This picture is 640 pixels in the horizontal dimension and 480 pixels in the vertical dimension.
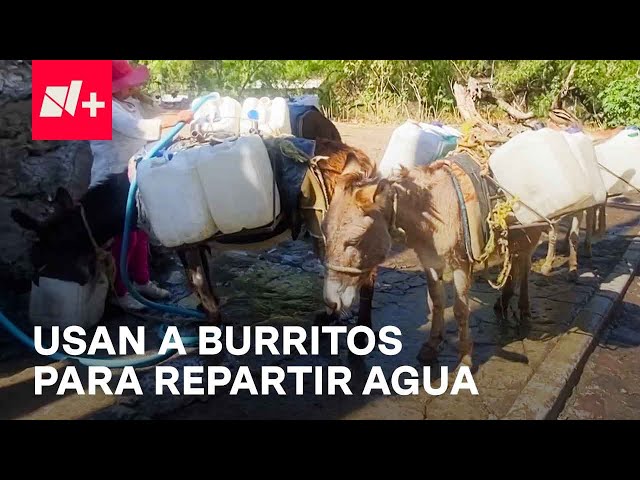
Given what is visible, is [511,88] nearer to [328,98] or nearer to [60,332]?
[328,98]

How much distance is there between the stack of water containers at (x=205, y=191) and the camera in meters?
3.44

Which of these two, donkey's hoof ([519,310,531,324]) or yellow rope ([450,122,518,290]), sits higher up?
yellow rope ([450,122,518,290])

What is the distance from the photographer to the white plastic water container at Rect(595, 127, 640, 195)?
5.43 m

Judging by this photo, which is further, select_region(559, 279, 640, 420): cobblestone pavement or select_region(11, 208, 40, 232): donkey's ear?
select_region(11, 208, 40, 232): donkey's ear

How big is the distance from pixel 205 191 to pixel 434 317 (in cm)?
168

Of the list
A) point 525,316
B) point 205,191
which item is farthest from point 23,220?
point 525,316

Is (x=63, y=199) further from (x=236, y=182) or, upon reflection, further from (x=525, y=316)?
(x=525, y=316)

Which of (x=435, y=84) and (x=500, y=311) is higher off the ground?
(x=435, y=84)

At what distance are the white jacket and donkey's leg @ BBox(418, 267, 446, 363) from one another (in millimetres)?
2225

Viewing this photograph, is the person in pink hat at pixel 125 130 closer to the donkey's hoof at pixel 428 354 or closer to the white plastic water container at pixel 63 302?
the white plastic water container at pixel 63 302

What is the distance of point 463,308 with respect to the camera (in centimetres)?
357

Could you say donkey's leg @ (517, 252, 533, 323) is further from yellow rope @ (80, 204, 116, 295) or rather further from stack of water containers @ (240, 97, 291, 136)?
yellow rope @ (80, 204, 116, 295)

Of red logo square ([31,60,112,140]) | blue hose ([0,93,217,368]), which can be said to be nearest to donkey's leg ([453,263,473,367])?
blue hose ([0,93,217,368])
